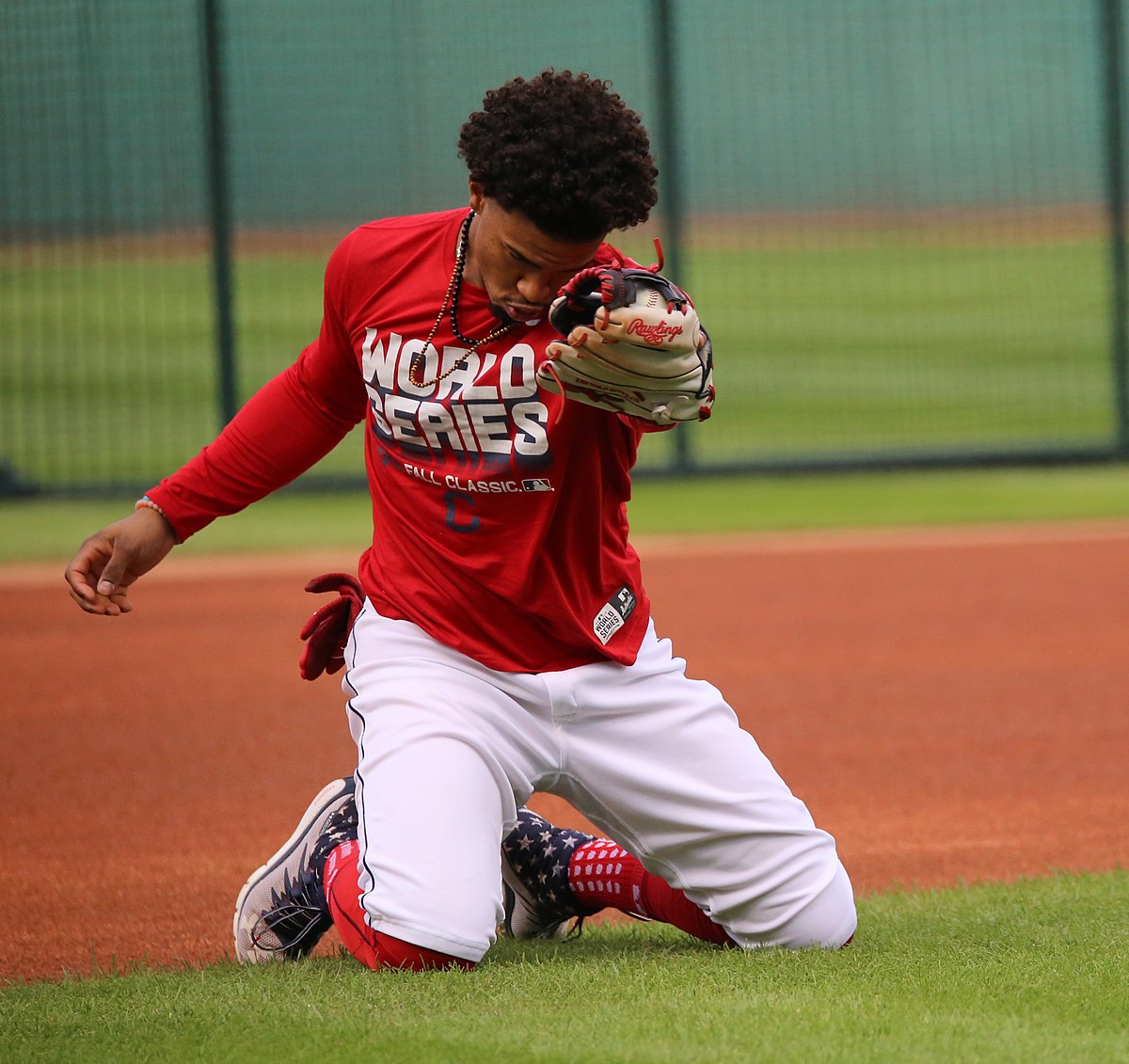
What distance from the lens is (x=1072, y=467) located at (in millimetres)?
11883

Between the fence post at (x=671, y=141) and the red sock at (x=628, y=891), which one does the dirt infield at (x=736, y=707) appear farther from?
the fence post at (x=671, y=141)

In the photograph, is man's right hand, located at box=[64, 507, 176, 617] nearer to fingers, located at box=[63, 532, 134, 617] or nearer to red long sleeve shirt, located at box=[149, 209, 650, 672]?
fingers, located at box=[63, 532, 134, 617]

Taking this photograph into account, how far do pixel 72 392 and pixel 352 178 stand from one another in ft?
9.25

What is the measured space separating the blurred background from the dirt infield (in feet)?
12.0

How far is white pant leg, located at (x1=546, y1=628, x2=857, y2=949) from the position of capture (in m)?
2.82

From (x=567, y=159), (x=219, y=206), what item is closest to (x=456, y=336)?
(x=567, y=159)

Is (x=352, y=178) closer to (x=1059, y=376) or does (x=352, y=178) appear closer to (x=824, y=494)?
(x=824, y=494)

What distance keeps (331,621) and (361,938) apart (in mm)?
654

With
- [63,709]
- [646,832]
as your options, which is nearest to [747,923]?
[646,832]

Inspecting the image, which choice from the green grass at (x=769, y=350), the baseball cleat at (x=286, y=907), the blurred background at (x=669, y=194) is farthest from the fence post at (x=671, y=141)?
the baseball cleat at (x=286, y=907)

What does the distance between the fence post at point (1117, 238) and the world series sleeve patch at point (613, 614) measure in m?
9.43

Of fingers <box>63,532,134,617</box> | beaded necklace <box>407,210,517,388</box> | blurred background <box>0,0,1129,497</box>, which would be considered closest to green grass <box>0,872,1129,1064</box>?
fingers <box>63,532,134,617</box>

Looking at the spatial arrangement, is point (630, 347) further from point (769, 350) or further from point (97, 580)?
point (769, 350)

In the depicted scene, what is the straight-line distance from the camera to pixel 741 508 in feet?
34.3
